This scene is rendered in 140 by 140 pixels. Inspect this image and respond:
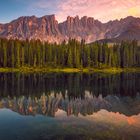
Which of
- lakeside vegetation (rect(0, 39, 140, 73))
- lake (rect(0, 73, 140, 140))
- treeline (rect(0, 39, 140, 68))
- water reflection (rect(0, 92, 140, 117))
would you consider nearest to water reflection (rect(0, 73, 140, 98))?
lake (rect(0, 73, 140, 140))

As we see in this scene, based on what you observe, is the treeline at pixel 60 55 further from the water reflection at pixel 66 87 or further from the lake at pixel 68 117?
the lake at pixel 68 117

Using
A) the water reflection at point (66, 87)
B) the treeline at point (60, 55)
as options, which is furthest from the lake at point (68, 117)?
the treeline at point (60, 55)

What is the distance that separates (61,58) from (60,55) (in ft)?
9.27

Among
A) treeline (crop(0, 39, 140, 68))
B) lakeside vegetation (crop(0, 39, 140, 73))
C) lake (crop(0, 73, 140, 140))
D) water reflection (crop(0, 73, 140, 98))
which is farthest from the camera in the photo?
treeline (crop(0, 39, 140, 68))

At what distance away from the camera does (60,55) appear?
184750mm

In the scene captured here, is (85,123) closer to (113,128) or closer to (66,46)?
(113,128)

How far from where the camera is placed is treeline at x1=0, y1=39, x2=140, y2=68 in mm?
167175

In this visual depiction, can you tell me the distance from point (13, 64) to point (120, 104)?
112050 mm

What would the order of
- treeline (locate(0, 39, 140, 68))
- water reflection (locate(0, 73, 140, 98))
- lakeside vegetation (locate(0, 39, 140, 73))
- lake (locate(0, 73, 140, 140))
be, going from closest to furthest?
lake (locate(0, 73, 140, 140)), water reflection (locate(0, 73, 140, 98)), lakeside vegetation (locate(0, 39, 140, 73)), treeline (locate(0, 39, 140, 68))

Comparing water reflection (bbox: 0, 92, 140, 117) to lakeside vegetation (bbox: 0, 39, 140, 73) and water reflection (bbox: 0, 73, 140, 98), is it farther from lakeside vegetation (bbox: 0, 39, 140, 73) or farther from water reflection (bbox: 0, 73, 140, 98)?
lakeside vegetation (bbox: 0, 39, 140, 73)

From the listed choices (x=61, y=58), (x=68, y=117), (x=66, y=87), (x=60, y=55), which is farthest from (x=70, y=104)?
(x=60, y=55)

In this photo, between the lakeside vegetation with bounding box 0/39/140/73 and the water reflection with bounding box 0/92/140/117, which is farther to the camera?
the lakeside vegetation with bounding box 0/39/140/73

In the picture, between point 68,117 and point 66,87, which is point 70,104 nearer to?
point 68,117

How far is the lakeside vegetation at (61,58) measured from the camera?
165m
